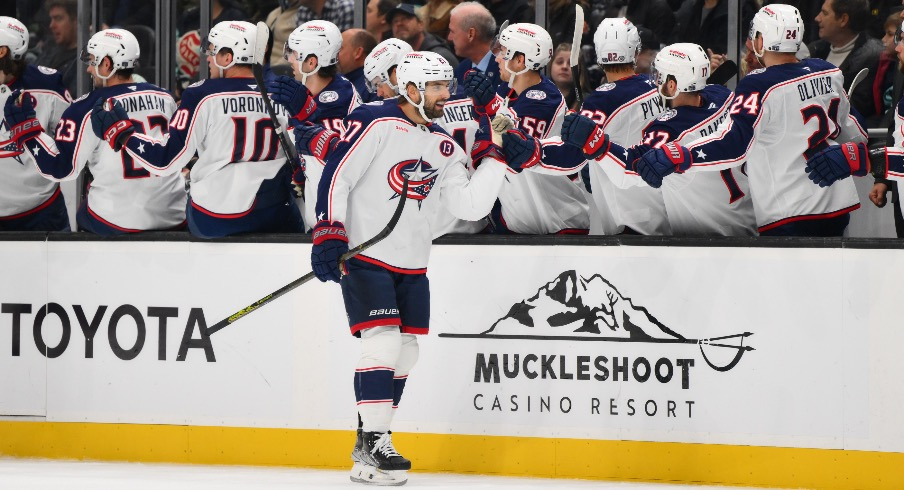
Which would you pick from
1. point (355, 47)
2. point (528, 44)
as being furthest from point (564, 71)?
point (528, 44)

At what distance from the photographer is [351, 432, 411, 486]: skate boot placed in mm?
5344

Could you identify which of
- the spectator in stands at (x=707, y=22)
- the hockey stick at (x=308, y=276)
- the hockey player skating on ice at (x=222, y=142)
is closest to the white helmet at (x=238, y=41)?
the hockey player skating on ice at (x=222, y=142)

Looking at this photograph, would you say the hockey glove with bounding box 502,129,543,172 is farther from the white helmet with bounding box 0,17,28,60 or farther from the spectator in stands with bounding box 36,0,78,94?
the spectator in stands with bounding box 36,0,78,94

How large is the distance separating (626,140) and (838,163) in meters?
0.97

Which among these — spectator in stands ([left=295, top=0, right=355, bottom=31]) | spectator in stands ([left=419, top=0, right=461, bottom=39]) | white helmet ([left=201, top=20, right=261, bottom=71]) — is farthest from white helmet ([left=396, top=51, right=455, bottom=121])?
spectator in stands ([left=295, top=0, right=355, bottom=31])

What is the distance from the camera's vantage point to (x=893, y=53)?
6629mm

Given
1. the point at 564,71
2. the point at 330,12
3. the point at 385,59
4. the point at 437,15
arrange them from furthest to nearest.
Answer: the point at 330,12, the point at 437,15, the point at 564,71, the point at 385,59

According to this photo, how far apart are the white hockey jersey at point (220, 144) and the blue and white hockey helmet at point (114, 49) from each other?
0.45 m

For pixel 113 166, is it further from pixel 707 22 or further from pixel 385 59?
pixel 707 22

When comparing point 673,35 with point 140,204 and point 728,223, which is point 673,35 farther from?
point 140,204

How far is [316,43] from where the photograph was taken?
6.13 meters

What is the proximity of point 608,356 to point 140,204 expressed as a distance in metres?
2.15

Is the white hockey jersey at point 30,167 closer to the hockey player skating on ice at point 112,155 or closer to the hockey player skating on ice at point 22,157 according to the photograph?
the hockey player skating on ice at point 22,157

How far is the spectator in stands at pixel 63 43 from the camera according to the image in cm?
830
